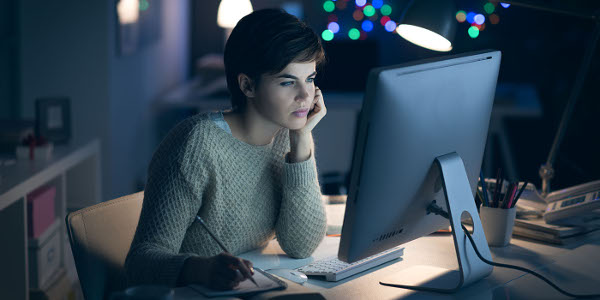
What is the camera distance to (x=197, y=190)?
1.24 meters

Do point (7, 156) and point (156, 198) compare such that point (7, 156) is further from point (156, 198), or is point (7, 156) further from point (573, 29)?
point (573, 29)

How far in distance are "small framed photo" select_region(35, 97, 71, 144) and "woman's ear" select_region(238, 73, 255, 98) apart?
1306 millimetres

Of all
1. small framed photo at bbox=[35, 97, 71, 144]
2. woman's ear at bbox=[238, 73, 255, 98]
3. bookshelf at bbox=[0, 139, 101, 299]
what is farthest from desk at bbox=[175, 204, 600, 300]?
small framed photo at bbox=[35, 97, 71, 144]

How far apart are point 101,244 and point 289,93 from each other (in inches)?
19.7

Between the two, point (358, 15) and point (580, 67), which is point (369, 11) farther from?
point (580, 67)

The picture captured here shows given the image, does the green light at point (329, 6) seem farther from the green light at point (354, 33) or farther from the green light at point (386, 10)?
the green light at point (386, 10)

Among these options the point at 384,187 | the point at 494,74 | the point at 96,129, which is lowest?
the point at 96,129

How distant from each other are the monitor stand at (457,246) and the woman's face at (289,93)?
35 centimetres

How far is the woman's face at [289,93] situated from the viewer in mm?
1294

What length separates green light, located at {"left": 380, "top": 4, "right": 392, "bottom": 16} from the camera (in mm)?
4605

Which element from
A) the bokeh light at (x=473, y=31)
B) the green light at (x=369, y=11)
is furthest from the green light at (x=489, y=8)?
the green light at (x=369, y=11)

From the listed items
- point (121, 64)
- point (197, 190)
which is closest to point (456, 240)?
point (197, 190)

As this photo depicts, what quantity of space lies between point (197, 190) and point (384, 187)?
16.7 inches

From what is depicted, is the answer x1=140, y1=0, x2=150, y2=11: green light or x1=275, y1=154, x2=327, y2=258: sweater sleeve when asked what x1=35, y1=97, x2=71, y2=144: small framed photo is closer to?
x1=140, y1=0, x2=150, y2=11: green light
